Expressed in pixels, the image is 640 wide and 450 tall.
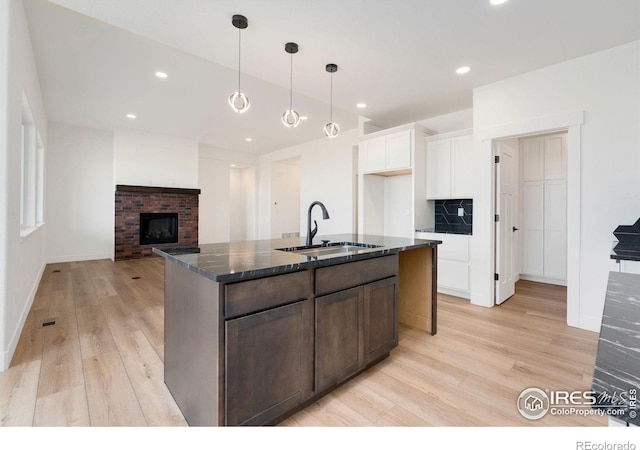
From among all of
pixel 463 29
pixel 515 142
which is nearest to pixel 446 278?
pixel 515 142

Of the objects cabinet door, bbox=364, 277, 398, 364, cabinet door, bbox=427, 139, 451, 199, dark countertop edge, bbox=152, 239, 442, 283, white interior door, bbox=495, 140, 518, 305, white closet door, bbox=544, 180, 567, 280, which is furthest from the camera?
white closet door, bbox=544, 180, 567, 280

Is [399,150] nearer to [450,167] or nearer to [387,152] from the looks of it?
[387,152]

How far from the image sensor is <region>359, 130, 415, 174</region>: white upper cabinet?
4.39 meters

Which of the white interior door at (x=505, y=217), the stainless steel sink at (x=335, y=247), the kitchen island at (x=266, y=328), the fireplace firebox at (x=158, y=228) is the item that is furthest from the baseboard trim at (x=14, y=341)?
the white interior door at (x=505, y=217)

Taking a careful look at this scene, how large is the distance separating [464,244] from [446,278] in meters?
0.55

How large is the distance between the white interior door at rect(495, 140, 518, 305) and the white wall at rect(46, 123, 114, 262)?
753 cm

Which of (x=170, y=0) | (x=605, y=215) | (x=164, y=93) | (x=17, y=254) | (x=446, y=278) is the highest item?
(x=164, y=93)

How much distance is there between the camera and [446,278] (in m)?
4.16

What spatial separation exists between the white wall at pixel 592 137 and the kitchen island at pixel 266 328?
2.26 metres

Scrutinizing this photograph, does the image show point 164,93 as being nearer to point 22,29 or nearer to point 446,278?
point 22,29

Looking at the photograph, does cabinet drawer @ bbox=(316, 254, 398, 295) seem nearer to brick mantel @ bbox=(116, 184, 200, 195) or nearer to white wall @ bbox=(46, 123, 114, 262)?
brick mantel @ bbox=(116, 184, 200, 195)

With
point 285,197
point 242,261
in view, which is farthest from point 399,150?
point 285,197

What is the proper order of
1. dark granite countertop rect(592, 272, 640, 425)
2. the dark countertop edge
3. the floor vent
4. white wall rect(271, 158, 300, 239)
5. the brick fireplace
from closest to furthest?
dark granite countertop rect(592, 272, 640, 425) → the dark countertop edge → the floor vent → the brick fireplace → white wall rect(271, 158, 300, 239)

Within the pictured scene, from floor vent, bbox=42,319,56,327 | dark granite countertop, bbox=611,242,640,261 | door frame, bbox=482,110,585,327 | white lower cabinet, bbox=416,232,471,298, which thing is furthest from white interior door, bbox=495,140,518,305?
floor vent, bbox=42,319,56,327
